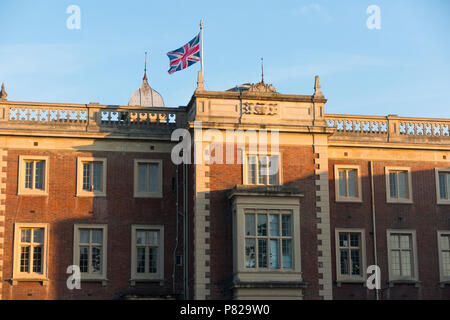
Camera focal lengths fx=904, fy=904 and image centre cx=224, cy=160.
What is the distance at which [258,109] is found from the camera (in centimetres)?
4366

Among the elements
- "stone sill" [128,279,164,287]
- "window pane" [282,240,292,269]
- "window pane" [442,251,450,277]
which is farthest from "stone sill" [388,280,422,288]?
"stone sill" [128,279,164,287]

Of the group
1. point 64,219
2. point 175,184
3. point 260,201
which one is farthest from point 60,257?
point 260,201

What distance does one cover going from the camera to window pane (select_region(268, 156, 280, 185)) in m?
43.1

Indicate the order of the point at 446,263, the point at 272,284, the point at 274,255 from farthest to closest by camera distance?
the point at 446,263 < the point at 274,255 < the point at 272,284

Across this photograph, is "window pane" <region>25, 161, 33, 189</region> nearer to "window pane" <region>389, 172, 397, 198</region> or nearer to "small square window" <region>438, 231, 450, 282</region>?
"window pane" <region>389, 172, 397, 198</region>

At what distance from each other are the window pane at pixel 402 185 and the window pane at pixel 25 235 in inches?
742

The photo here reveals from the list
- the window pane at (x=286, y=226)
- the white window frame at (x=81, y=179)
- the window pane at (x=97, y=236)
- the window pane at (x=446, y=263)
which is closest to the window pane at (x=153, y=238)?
the window pane at (x=97, y=236)

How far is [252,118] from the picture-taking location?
143ft

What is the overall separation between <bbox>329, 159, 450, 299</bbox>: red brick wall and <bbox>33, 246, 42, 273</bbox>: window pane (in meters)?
14.3

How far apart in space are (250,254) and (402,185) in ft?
33.9

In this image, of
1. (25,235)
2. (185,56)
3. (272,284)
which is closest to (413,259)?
(272,284)

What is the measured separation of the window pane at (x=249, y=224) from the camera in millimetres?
41500

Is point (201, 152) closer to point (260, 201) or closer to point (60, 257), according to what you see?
point (260, 201)

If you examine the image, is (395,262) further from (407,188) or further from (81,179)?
(81,179)
